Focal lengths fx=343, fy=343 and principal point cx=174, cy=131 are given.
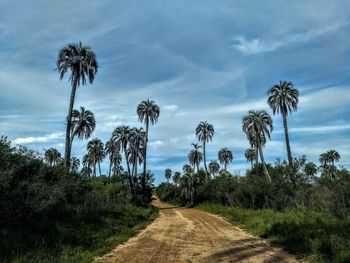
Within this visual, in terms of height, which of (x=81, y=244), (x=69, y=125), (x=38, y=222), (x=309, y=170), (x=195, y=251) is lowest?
(x=195, y=251)

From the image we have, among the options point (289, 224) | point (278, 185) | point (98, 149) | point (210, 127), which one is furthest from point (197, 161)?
point (289, 224)

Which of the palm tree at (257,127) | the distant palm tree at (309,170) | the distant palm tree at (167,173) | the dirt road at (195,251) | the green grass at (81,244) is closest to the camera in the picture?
the green grass at (81,244)

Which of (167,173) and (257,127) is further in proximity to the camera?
(167,173)

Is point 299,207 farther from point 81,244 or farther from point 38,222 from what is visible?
point 38,222

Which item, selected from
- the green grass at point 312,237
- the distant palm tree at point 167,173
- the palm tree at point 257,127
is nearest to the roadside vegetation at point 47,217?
the green grass at point 312,237

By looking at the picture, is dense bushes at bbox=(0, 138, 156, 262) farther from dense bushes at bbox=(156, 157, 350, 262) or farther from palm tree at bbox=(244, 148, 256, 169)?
palm tree at bbox=(244, 148, 256, 169)

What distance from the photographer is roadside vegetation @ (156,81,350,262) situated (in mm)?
12508

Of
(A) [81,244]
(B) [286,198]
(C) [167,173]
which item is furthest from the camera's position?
(C) [167,173]

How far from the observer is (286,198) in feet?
103

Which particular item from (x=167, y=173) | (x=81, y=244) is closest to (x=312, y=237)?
(x=81, y=244)

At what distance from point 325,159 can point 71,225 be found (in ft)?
317

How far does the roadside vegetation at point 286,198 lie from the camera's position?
1251 centimetres

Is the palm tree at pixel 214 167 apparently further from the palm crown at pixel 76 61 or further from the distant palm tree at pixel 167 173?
the palm crown at pixel 76 61

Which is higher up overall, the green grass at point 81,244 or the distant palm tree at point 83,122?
the distant palm tree at point 83,122
